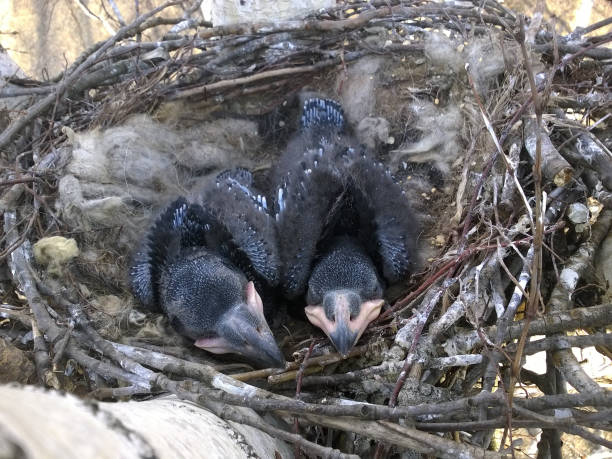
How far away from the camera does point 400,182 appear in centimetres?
232

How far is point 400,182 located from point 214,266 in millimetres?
882

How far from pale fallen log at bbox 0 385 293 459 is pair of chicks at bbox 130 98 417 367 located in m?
0.80

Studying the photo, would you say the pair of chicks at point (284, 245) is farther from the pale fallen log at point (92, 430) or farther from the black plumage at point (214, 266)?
the pale fallen log at point (92, 430)

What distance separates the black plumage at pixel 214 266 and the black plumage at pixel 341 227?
0.09 metres

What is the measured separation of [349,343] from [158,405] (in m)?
0.64

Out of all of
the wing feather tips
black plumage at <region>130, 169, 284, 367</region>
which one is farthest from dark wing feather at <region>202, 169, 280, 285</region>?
the wing feather tips

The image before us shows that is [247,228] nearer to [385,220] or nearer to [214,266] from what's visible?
[214,266]

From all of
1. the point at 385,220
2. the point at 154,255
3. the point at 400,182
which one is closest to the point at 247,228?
the point at 154,255

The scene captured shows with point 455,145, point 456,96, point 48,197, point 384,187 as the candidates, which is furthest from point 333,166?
point 48,197

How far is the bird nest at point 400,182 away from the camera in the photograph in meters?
1.19

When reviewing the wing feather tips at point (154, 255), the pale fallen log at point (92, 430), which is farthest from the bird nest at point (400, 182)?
the pale fallen log at point (92, 430)

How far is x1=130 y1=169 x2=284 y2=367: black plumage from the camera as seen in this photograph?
5.69 ft

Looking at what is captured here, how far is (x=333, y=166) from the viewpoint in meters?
2.08

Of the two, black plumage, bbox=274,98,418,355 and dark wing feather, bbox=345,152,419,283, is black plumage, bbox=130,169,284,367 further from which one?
dark wing feather, bbox=345,152,419,283
